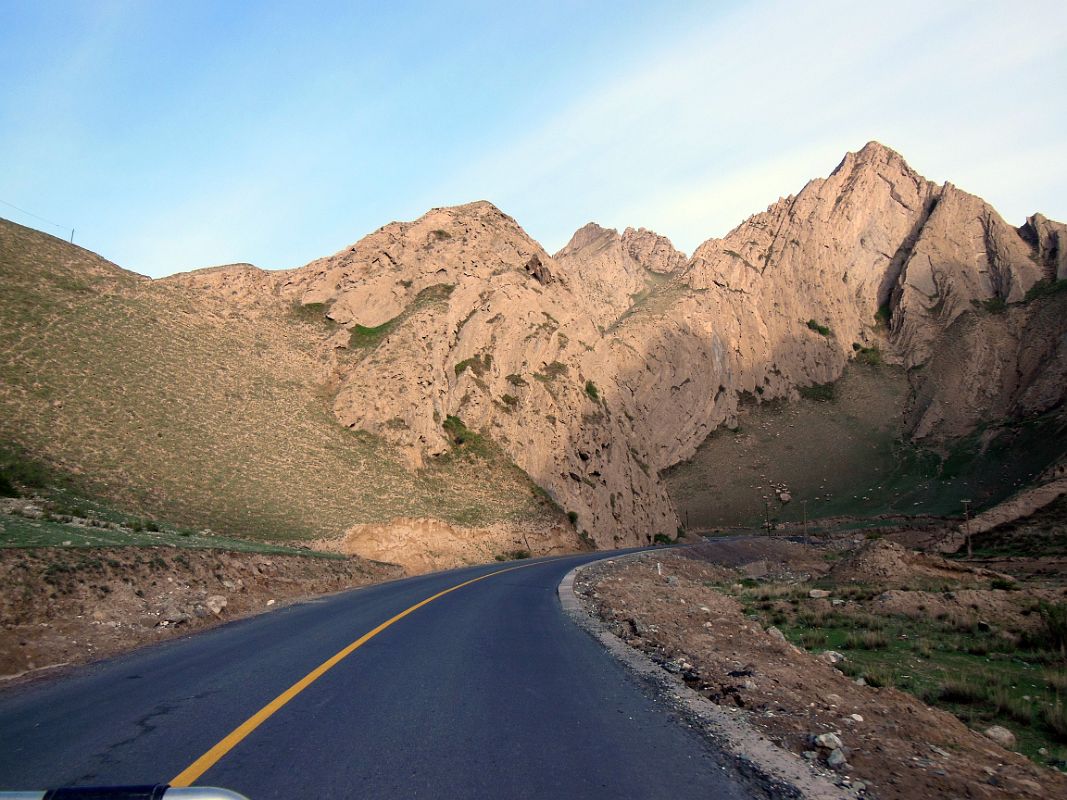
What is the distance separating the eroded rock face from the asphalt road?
1516 inches

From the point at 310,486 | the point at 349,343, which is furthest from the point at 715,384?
the point at 310,486

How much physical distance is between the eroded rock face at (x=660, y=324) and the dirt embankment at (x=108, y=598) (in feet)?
99.7

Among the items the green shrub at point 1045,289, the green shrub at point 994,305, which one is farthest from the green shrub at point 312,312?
the green shrub at point 1045,289

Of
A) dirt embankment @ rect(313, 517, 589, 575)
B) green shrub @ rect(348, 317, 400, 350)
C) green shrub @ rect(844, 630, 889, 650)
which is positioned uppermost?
green shrub @ rect(348, 317, 400, 350)

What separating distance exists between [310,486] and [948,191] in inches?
5258

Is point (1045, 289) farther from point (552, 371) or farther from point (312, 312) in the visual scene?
point (312, 312)

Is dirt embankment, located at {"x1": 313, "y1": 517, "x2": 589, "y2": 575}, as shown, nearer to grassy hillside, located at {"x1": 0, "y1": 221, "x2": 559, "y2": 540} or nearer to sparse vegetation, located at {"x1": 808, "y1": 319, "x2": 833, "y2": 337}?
grassy hillside, located at {"x1": 0, "y1": 221, "x2": 559, "y2": 540}

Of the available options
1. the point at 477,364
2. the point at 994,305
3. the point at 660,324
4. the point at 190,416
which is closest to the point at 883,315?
the point at 994,305

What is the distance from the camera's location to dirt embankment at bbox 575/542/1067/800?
16.1 feet

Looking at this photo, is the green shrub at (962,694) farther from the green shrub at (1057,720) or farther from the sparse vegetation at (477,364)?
the sparse vegetation at (477,364)

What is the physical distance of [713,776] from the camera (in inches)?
187

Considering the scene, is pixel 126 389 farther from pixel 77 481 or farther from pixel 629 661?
pixel 629 661

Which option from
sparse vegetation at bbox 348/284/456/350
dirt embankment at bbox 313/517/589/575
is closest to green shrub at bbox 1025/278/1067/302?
sparse vegetation at bbox 348/284/456/350

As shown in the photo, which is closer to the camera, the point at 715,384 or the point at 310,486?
the point at 310,486
